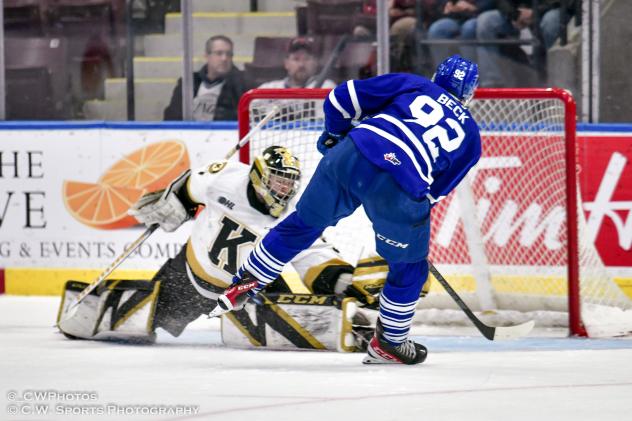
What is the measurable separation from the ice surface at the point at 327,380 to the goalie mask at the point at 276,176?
57 cm

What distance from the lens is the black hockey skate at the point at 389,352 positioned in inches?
177

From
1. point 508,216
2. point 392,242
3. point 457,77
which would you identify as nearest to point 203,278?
point 392,242

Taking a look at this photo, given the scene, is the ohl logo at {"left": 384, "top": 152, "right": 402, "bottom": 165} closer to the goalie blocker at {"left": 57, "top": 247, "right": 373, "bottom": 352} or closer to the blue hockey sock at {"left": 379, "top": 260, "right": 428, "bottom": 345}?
the blue hockey sock at {"left": 379, "top": 260, "right": 428, "bottom": 345}

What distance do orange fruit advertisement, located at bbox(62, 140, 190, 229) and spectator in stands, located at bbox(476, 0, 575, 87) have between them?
152 cm

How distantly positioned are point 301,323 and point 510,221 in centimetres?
138

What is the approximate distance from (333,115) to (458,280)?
1.48 m

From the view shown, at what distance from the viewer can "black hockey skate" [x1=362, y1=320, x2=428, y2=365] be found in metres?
4.50

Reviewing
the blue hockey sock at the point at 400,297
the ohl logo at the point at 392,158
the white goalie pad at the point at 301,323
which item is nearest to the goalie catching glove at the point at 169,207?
the white goalie pad at the point at 301,323

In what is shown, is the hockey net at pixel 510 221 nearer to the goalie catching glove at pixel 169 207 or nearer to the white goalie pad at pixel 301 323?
the goalie catching glove at pixel 169 207

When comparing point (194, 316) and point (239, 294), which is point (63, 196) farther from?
point (239, 294)

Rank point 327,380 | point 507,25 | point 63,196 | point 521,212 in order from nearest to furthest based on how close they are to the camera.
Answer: point 327,380
point 521,212
point 507,25
point 63,196

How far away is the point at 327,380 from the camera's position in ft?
13.5

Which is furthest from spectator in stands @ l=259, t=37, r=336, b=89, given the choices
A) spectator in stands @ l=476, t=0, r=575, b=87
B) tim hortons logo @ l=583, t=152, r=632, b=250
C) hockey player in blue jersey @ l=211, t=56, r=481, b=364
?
hockey player in blue jersey @ l=211, t=56, r=481, b=364

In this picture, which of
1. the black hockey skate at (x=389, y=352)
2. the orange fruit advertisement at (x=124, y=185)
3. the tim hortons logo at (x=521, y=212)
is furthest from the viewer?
the orange fruit advertisement at (x=124, y=185)
